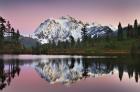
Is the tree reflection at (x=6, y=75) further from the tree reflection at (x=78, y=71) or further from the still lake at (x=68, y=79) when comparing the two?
the tree reflection at (x=78, y=71)

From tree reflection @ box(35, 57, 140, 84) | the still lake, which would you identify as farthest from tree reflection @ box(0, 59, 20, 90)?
tree reflection @ box(35, 57, 140, 84)

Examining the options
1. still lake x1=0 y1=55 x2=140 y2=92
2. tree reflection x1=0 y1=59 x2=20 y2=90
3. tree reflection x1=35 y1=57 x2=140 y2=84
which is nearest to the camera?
still lake x1=0 y1=55 x2=140 y2=92

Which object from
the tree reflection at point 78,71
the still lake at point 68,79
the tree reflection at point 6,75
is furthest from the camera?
the tree reflection at point 78,71

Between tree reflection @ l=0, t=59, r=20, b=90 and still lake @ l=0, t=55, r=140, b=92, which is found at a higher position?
tree reflection @ l=0, t=59, r=20, b=90

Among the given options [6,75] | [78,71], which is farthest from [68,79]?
[78,71]

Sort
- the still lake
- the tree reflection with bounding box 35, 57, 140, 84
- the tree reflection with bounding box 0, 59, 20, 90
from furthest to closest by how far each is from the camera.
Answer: the tree reflection with bounding box 35, 57, 140, 84 → the tree reflection with bounding box 0, 59, 20, 90 → the still lake

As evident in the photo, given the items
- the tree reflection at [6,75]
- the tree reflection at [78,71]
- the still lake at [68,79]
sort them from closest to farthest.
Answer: the still lake at [68,79]
the tree reflection at [6,75]
the tree reflection at [78,71]

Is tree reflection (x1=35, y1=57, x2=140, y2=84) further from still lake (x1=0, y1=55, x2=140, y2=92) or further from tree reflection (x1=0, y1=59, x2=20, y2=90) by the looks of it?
tree reflection (x1=0, y1=59, x2=20, y2=90)

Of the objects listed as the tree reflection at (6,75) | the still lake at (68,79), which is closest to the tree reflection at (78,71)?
the still lake at (68,79)

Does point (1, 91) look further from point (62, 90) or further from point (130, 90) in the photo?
point (130, 90)

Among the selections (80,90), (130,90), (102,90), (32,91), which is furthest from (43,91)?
(130,90)

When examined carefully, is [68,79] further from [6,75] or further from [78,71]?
[78,71]

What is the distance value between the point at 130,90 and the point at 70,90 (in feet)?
21.8

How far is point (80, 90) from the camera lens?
1371 inches
